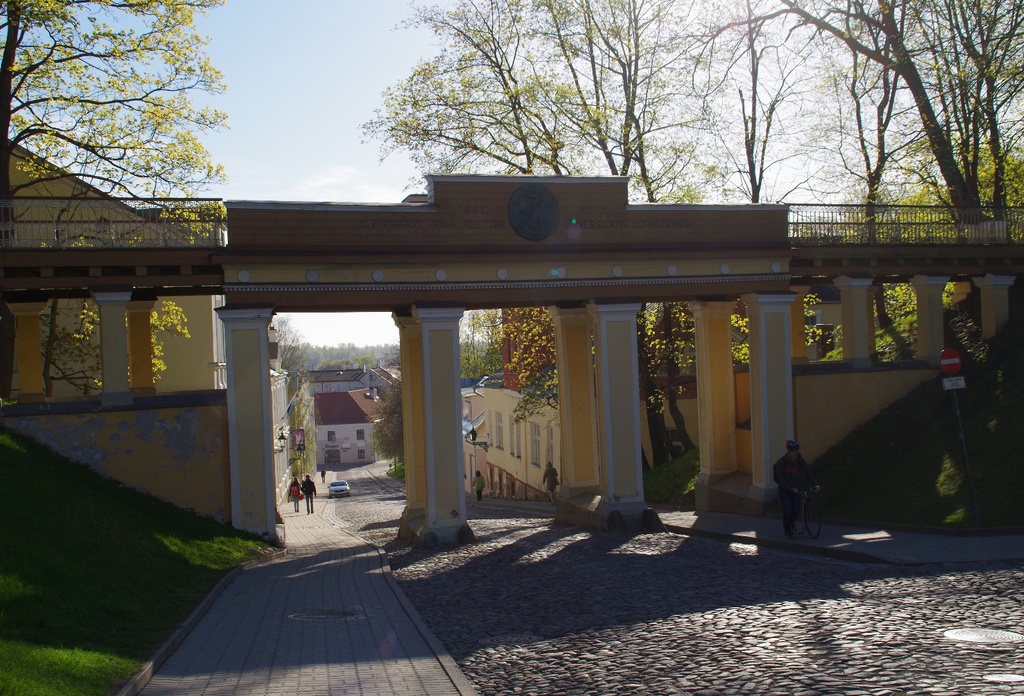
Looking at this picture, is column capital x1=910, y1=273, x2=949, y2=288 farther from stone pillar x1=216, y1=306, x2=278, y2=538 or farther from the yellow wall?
the yellow wall

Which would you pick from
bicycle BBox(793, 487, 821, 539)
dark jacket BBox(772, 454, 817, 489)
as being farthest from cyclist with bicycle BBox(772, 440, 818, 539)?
bicycle BBox(793, 487, 821, 539)

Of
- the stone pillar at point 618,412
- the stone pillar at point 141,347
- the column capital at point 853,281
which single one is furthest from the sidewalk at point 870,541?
the stone pillar at point 141,347

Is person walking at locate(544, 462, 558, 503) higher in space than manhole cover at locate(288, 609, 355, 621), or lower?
lower

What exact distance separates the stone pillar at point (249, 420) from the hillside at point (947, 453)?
32.7 ft

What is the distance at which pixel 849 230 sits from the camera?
66.7 ft

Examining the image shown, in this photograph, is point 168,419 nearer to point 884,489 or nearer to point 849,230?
point 884,489

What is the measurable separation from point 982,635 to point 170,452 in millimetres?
13189

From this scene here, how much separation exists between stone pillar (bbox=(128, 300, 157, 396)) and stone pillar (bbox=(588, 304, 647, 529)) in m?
8.77

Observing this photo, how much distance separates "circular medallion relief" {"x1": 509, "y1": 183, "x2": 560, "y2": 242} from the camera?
17469mm

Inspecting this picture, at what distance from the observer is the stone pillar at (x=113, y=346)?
54.3 feet

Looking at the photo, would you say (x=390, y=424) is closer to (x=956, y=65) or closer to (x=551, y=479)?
(x=551, y=479)

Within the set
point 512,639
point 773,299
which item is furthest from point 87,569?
point 773,299

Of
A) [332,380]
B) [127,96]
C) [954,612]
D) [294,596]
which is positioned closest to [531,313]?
[127,96]

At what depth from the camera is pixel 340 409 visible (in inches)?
4338
